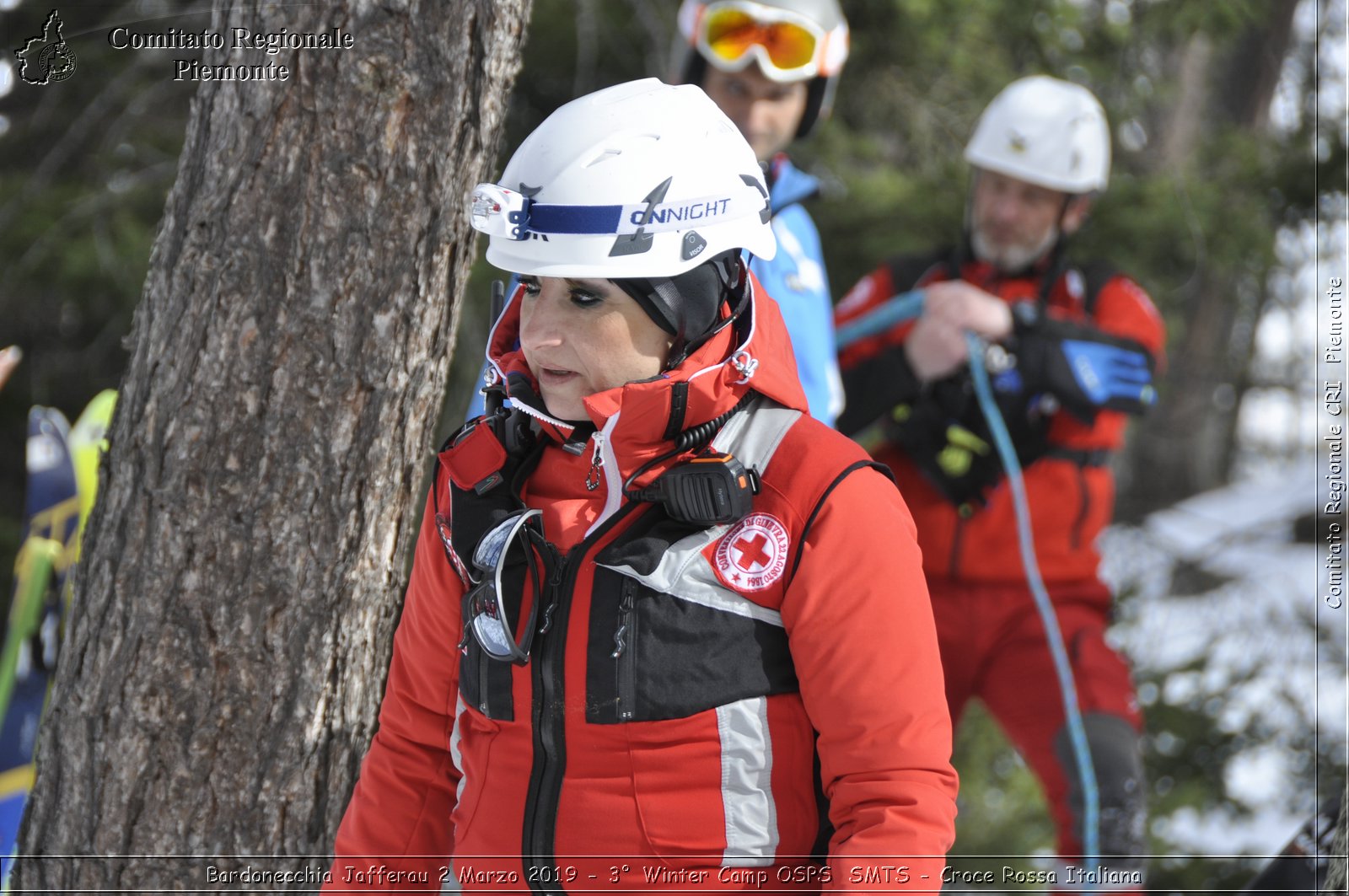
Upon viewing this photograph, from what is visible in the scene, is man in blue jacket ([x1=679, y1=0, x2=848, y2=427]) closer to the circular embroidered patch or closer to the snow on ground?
the circular embroidered patch

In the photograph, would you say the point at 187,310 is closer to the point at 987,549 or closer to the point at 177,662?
the point at 177,662

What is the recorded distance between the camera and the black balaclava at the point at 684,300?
1814 millimetres

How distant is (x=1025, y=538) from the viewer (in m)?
3.80

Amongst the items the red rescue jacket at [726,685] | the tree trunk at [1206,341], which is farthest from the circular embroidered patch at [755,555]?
the tree trunk at [1206,341]

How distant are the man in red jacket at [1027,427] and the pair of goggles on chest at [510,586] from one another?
215 cm

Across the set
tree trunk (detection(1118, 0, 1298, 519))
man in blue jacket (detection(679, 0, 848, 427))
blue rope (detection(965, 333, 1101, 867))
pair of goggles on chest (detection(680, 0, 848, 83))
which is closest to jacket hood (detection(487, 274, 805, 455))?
man in blue jacket (detection(679, 0, 848, 427))

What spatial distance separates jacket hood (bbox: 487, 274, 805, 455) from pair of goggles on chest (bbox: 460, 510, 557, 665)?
185 mm

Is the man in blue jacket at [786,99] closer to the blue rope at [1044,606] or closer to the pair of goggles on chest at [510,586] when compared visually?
the blue rope at [1044,606]

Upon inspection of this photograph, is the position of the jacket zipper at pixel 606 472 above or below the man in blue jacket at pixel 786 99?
below

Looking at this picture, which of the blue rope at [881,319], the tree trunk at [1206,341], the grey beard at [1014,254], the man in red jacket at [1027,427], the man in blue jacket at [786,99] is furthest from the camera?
the tree trunk at [1206,341]

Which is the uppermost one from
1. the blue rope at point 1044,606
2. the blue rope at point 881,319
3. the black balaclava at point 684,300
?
the blue rope at point 881,319

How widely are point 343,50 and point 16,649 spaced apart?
9.35ft

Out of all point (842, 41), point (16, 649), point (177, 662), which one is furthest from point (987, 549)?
point (16, 649)

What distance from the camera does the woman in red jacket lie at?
1.67 metres
